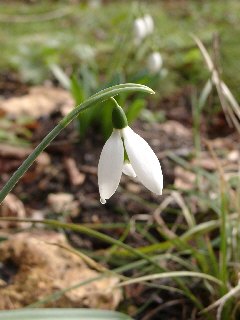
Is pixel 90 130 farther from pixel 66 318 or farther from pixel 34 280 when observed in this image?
pixel 66 318

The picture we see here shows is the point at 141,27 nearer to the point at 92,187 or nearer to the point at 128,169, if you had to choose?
the point at 92,187

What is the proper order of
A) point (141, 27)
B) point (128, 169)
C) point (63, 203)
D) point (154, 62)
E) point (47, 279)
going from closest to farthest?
point (128, 169)
point (47, 279)
point (63, 203)
point (154, 62)
point (141, 27)

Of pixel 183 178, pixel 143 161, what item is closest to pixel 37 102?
pixel 183 178

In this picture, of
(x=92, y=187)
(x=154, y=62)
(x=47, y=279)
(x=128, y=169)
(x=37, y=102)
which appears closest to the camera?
(x=128, y=169)

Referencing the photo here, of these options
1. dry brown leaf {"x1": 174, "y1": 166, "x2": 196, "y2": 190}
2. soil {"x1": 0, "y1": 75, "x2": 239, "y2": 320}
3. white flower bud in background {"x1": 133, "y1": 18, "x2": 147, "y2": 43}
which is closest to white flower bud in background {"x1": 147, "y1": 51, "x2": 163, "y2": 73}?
white flower bud in background {"x1": 133, "y1": 18, "x2": 147, "y2": 43}

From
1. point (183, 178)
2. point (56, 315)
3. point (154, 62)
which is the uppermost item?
point (154, 62)

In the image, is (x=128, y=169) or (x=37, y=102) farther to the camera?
(x=37, y=102)
